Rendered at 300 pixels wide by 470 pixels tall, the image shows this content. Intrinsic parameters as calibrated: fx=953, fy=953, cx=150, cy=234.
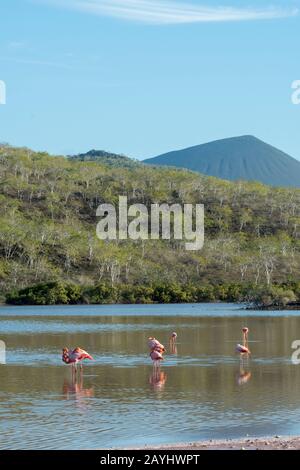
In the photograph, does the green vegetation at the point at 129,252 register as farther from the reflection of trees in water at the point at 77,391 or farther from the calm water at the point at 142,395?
the reflection of trees in water at the point at 77,391

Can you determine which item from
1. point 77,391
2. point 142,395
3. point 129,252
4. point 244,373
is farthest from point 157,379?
point 129,252

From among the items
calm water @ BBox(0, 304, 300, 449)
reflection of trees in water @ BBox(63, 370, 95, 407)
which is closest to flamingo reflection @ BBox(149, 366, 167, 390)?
calm water @ BBox(0, 304, 300, 449)

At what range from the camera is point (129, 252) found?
157 meters

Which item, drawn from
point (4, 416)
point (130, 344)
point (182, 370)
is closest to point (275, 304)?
point (130, 344)

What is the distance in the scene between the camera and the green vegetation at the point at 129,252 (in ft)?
401

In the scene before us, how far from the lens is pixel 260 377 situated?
99.0 ft

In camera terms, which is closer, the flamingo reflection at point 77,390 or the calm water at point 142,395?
the calm water at point 142,395

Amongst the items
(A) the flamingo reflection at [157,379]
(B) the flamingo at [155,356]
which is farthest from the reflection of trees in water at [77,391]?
(B) the flamingo at [155,356]

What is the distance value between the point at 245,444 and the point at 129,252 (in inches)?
5473

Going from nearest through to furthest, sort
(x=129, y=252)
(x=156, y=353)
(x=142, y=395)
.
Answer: (x=142, y=395), (x=156, y=353), (x=129, y=252)

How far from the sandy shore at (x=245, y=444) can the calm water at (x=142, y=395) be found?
2.89 feet

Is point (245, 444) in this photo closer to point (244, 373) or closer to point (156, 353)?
point (244, 373)

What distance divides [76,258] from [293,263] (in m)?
36.3
